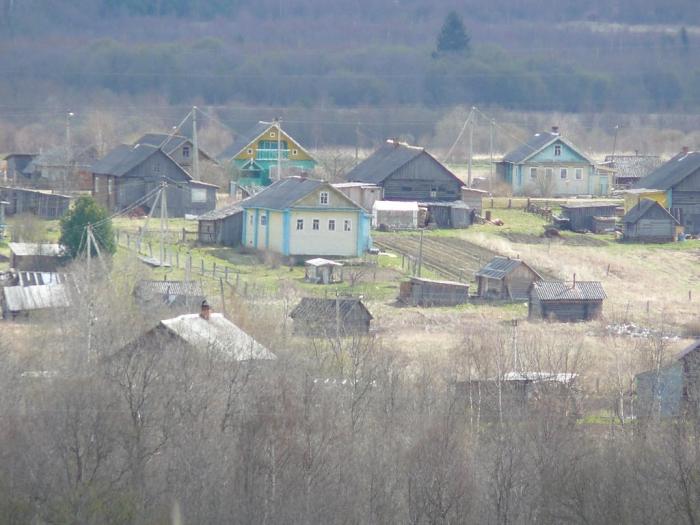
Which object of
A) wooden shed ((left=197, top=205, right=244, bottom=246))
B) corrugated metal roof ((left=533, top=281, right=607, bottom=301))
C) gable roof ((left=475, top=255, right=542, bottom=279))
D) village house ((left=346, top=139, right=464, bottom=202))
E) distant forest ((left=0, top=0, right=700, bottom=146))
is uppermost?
distant forest ((left=0, top=0, right=700, bottom=146))

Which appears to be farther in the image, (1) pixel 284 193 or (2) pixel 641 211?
(2) pixel 641 211

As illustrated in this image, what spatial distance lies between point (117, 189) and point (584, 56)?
39221 mm

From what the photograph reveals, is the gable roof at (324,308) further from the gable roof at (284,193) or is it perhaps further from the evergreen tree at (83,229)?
the gable roof at (284,193)

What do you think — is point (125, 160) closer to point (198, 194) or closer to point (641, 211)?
point (198, 194)

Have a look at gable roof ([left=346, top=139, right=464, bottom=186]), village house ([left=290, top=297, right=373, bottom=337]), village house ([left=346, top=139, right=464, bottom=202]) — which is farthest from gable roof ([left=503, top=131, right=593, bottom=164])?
village house ([left=290, top=297, right=373, bottom=337])

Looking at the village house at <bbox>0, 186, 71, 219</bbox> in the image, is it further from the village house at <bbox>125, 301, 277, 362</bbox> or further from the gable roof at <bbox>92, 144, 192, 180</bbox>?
the village house at <bbox>125, 301, 277, 362</bbox>

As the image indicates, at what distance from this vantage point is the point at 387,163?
32500mm

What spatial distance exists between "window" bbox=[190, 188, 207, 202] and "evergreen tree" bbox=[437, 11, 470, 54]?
105 ft

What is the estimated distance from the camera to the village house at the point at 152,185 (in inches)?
1174

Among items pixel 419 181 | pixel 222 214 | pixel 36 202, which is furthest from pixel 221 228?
pixel 419 181

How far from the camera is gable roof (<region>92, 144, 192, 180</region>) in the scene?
30312mm

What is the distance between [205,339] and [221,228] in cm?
1002

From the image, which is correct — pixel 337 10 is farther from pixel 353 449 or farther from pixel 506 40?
pixel 353 449

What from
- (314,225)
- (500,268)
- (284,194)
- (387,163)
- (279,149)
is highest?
(279,149)
